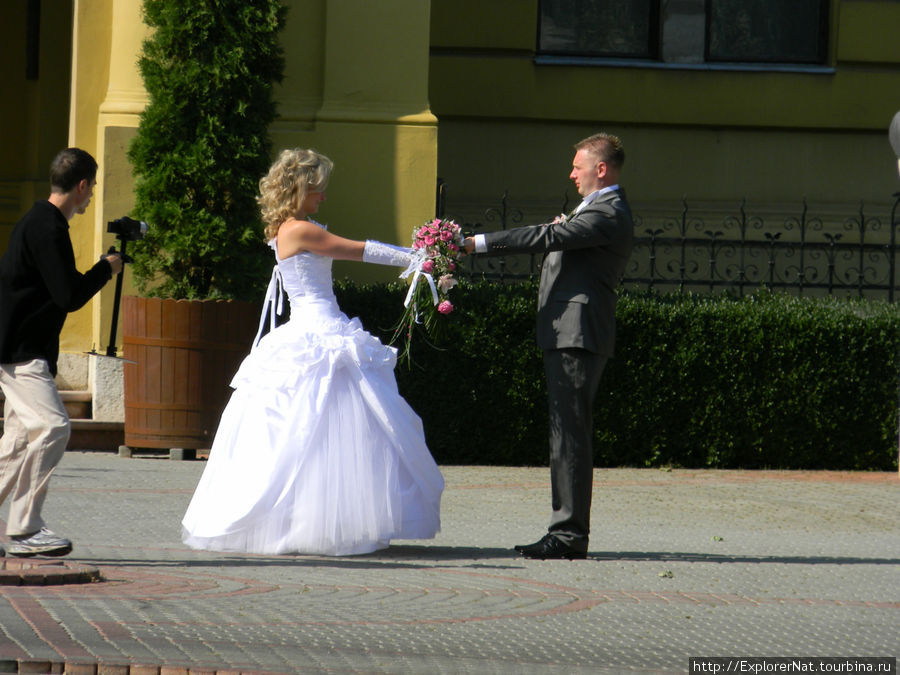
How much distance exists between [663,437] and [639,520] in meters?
2.79

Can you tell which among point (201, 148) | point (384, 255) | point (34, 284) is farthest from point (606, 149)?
point (201, 148)

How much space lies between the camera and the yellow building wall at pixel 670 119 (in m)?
16.1

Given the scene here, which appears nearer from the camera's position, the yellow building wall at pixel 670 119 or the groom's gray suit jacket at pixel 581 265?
the groom's gray suit jacket at pixel 581 265

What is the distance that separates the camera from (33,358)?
6.54 meters

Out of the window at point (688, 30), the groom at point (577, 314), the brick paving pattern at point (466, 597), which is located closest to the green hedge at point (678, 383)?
the brick paving pattern at point (466, 597)

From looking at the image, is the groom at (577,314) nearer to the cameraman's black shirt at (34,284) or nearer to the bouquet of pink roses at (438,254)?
the bouquet of pink roses at (438,254)

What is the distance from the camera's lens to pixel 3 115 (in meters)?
16.0

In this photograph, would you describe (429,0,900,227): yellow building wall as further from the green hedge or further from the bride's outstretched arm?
the bride's outstretched arm

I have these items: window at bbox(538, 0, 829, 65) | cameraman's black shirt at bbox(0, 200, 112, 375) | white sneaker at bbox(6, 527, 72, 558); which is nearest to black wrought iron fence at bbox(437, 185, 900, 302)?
window at bbox(538, 0, 829, 65)

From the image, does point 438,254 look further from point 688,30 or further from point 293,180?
point 688,30

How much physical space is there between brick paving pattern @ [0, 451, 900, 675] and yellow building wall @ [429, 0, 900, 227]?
736 centimetres

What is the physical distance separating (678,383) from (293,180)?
5.30m

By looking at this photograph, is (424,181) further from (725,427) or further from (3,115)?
(3,115)

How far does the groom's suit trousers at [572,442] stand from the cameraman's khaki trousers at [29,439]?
8.16ft
